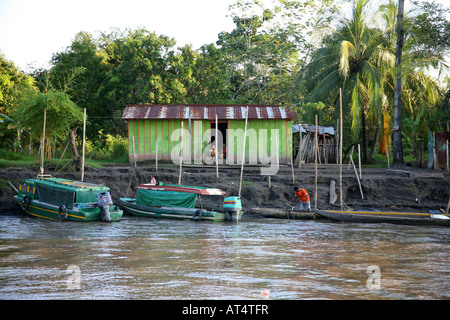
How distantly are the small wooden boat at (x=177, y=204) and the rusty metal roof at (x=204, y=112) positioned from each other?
24.4 ft

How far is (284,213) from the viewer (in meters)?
19.5

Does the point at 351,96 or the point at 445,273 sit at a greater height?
the point at 351,96

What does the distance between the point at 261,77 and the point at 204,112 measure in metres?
8.61

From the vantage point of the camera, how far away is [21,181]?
2164 centimetres

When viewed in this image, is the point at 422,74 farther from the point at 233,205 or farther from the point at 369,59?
the point at 233,205

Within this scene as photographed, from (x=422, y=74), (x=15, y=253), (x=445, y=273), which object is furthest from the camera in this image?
(x=422, y=74)

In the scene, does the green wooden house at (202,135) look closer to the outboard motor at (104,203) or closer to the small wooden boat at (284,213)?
the small wooden boat at (284,213)

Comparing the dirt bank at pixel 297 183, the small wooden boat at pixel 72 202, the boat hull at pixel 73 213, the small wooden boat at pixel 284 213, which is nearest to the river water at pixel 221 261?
the boat hull at pixel 73 213

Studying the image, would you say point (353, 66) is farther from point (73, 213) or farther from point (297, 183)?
point (73, 213)

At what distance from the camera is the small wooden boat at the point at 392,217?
17.6 m
